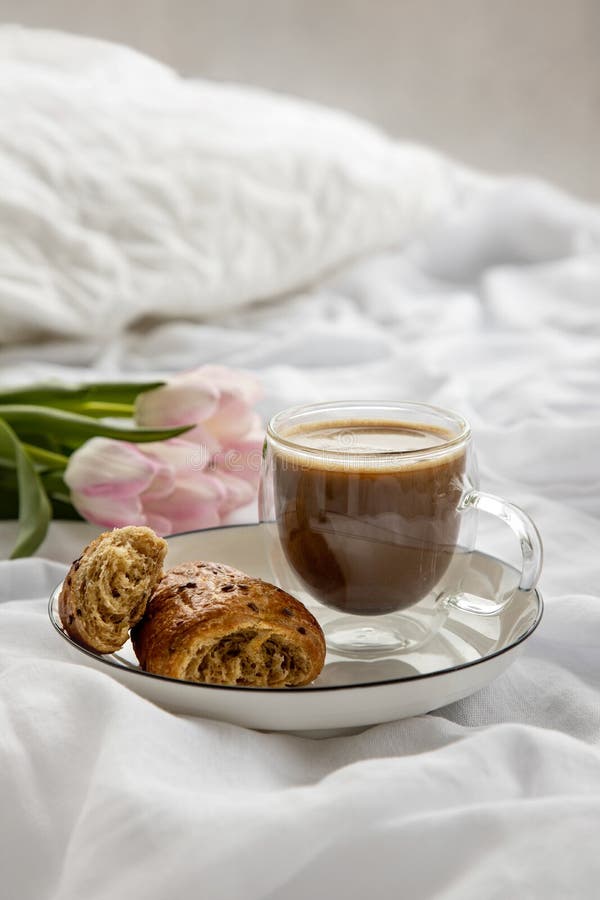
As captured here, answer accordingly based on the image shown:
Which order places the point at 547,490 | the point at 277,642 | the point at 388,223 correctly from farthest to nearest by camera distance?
the point at 388,223, the point at 547,490, the point at 277,642

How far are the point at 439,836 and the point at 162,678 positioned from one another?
0.50ft

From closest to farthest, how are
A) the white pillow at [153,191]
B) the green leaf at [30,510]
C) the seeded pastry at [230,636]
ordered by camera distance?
the seeded pastry at [230,636] < the green leaf at [30,510] < the white pillow at [153,191]

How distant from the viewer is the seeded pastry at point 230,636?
1.59ft

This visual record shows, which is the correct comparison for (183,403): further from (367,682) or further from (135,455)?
(367,682)

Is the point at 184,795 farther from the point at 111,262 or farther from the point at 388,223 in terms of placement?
the point at 388,223

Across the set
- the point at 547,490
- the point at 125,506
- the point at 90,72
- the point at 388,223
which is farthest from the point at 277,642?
the point at 388,223

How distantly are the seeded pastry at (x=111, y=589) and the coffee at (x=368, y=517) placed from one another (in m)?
0.09

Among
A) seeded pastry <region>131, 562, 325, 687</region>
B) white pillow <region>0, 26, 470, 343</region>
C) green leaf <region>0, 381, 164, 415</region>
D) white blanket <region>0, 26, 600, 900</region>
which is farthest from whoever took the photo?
white pillow <region>0, 26, 470, 343</region>

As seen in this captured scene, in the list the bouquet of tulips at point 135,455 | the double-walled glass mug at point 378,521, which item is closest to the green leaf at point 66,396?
the bouquet of tulips at point 135,455

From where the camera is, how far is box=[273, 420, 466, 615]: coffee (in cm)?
55

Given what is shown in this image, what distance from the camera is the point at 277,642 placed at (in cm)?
50

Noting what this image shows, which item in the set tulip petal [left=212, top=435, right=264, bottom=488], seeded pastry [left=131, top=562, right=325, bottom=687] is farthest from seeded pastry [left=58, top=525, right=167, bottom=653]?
tulip petal [left=212, top=435, right=264, bottom=488]

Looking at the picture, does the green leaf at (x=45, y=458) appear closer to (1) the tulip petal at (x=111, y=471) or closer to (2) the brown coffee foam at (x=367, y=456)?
(1) the tulip petal at (x=111, y=471)

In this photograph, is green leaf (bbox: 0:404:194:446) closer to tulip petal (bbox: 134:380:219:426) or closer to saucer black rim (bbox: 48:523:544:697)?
tulip petal (bbox: 134:380:219:426)
